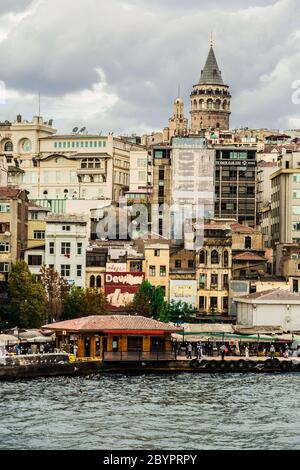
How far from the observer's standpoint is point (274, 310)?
114688mm

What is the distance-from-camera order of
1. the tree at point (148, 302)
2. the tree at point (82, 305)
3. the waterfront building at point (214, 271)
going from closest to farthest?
the tree at point (82, 305) < the tree at point (148, 302) < the waterfront building at point (214, 271)

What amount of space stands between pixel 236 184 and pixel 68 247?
37213 mm

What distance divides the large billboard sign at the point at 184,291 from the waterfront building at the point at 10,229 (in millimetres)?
13113

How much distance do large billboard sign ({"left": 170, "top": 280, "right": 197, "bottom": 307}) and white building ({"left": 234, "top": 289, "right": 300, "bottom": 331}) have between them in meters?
7.63

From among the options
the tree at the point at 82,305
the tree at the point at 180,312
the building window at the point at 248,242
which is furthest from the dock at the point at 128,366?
the building window at the point at 248,242

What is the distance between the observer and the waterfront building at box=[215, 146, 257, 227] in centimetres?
15250

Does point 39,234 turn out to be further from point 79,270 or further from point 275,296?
point 275,296

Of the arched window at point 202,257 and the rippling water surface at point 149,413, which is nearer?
the rippling water surface at point 149,413

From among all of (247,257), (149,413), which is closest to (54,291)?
(247,257)

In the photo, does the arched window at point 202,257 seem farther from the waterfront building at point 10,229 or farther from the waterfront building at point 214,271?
the waterfront building at point 10,229

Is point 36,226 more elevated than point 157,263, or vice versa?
point 36,226

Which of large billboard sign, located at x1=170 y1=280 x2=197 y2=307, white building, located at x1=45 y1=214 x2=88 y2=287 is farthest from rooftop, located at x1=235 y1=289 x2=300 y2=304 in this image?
white building, located at x1=45 y1=214 x2=88 y2=287

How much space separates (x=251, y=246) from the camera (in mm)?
136250

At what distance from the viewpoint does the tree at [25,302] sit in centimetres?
10881
